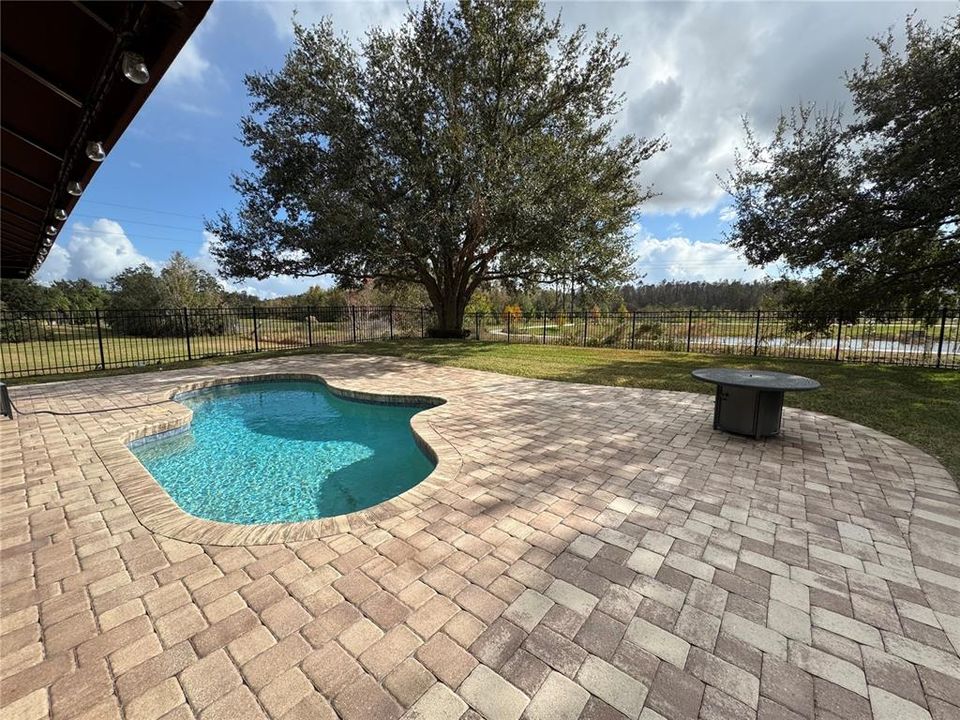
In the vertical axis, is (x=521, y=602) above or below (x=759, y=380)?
below

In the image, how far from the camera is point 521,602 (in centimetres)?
194

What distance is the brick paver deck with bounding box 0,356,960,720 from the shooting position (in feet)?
4.84

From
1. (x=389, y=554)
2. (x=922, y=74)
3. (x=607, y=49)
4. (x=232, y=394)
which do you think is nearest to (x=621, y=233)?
(x=607, y=49)

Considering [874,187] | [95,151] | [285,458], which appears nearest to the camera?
[95,151]

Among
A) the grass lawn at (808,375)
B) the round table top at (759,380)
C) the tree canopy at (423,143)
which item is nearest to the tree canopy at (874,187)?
the grass lawn at (808,375)

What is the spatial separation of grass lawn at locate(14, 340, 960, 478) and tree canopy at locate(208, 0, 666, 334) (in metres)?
3.35

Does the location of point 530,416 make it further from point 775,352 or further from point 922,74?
point 775,352

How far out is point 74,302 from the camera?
130 ft

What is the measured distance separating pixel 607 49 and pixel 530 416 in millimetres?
12699

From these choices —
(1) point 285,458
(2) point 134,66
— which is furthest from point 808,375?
(2) point 134,66

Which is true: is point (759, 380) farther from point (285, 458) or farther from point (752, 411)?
point (285, 458)

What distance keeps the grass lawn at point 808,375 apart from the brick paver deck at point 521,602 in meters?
1.85

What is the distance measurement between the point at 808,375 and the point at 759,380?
5.50 m

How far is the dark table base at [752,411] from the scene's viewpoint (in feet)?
14.4
